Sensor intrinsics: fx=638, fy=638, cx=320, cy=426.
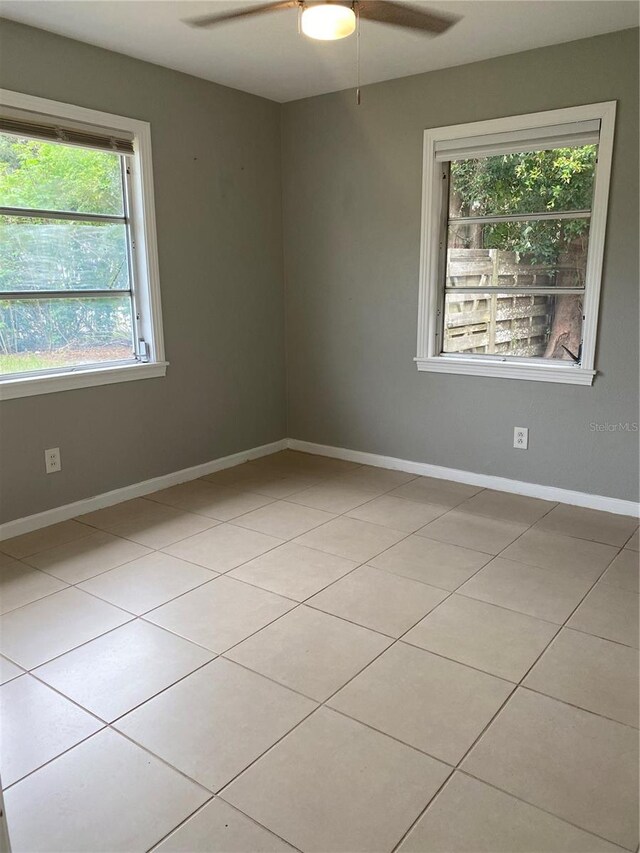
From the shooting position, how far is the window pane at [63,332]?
10.0 ft

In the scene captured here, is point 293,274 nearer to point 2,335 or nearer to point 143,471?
point 143,471

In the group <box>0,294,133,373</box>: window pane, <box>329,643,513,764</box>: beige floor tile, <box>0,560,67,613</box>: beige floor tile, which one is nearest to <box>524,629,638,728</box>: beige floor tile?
<box>329,643,513,764</box>: beige floor tile

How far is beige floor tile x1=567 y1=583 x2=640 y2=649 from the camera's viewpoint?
2.26 m

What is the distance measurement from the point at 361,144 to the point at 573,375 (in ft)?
6.22

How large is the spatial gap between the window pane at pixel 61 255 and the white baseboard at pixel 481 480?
1757 mm

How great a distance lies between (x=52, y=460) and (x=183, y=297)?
1207 mm

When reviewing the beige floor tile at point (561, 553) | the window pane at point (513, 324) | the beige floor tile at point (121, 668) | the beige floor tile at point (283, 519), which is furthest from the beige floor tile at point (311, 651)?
the window pane at point (513, 324)

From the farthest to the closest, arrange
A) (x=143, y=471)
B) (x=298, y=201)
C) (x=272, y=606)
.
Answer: (x=298, y=201)
(x=143, y=471)
(x=272, y=606)

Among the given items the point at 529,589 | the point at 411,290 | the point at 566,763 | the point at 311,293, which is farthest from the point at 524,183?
the point at 566,763

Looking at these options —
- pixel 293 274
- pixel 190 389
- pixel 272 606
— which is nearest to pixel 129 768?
pixel 272 606

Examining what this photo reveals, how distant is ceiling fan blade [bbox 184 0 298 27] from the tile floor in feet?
7.36

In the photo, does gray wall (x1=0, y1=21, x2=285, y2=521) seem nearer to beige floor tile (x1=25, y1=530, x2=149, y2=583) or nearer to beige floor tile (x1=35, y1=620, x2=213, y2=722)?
beige floor tile (x1=25, y1=530, x2=149, y2=583)

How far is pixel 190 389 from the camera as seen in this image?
391 cm

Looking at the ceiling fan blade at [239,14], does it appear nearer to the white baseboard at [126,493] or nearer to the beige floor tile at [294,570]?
the beige floor tile at [294,570]
